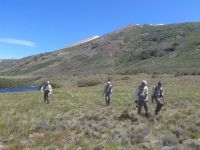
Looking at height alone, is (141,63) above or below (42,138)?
above

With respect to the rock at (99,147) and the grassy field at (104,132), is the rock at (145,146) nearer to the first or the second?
the grassy field at (104,132)

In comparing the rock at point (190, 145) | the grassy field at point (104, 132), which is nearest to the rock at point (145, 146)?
the grassy field at point (104, 132)

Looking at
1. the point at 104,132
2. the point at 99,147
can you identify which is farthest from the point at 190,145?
the point at 104,132

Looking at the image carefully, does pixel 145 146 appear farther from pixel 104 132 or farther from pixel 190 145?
pixel 104 132

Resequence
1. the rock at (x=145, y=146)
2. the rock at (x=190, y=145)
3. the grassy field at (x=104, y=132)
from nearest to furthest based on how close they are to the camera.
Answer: the rock at (x=190, y=145), the rock at (x=145, y=146), the grassy field at (x=104, y=132)

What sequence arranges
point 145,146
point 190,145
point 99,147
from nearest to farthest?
1. point 99,147
2. point 190,145
3. point 145,146

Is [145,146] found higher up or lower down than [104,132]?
lower down

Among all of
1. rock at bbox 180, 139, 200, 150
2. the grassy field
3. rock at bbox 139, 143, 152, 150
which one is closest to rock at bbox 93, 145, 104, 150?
the grassy field

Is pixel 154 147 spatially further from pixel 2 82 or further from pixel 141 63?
pixel 141 63

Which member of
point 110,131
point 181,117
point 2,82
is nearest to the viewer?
point 110,131

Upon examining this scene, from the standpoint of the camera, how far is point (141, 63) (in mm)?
192125

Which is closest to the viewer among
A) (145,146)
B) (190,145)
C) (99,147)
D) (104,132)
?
(99,147)

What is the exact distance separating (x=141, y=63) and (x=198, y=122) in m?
175

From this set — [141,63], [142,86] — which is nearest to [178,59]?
[141,63]
